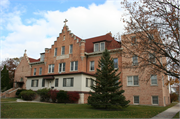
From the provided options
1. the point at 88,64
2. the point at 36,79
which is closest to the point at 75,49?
the point at 88,64

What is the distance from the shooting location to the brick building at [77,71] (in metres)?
23.5

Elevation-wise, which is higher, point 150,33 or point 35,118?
point 150,33

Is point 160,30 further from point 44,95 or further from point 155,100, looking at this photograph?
point 44,95

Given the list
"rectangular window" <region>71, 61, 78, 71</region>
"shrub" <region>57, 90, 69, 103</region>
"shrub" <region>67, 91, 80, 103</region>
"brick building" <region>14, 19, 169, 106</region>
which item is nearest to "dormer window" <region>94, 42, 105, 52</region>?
"brick building" <region>14, 19, 169, 106</region>

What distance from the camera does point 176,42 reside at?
1110cm

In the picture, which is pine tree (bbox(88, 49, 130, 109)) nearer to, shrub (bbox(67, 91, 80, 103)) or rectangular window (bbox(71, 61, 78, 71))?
shrub (bbox(67, 91, 80, 103))

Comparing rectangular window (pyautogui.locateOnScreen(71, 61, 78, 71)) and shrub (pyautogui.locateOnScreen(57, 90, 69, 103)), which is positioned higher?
rectangular window (pyautogui.locateOnScreen(71, 61, 78, 71))

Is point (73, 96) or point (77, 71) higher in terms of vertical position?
point (77, 71)

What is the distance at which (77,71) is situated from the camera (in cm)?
2927

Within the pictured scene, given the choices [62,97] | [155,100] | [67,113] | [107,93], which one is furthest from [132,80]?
[67,113]

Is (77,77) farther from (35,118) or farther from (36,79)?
(35,118)

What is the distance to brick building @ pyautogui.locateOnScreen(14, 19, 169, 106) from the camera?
2348cm

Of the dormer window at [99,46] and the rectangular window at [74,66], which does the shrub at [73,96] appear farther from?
the dormer window at [99,46]

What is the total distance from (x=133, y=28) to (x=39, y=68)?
3057 cm
